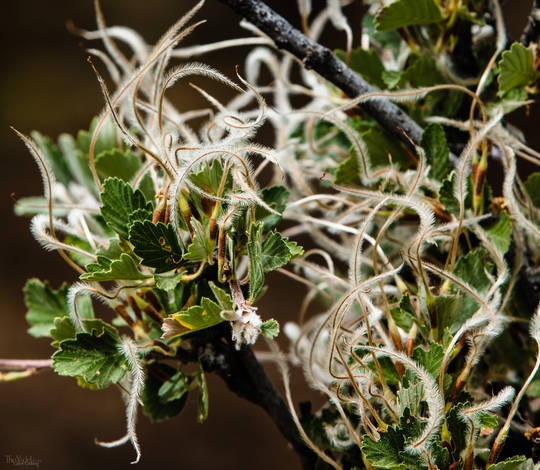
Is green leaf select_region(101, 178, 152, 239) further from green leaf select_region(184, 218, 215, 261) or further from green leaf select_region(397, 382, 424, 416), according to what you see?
green leaf select_region(397, 382, 424, 416)

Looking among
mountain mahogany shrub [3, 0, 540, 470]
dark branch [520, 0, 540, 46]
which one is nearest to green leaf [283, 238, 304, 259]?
mountain mahogany shrub [3, 0, 540, 470]

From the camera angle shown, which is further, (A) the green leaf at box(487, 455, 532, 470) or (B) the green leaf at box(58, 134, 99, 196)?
(B) the green leaf at box(58, 134, 99, 196)

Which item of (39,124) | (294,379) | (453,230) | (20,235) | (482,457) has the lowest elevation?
(294,379)

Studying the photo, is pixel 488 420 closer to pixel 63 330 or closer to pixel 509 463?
pixel 509 463

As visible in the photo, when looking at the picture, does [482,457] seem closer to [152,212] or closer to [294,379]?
[152,212]

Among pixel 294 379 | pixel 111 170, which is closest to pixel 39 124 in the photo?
pixel 294 379

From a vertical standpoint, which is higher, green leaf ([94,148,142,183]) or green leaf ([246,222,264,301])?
green leaf ([94,148,142,183])

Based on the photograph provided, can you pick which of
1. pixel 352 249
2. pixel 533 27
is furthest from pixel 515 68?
pixel 352 249
